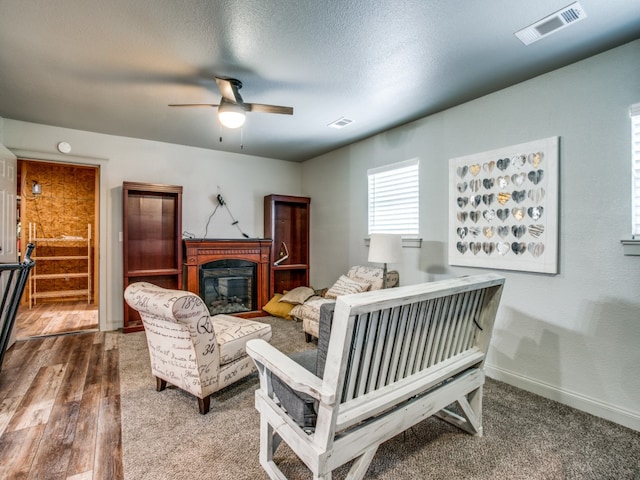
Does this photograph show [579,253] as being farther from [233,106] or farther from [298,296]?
[298,296]

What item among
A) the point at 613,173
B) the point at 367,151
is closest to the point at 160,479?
the point at 613,173

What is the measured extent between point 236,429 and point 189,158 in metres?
3.88

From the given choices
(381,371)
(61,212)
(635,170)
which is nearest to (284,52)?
(381,371)

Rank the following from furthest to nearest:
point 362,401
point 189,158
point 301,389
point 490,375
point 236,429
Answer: point 189,158
point 490,375
point 236,429
point 362,401
point 301,389

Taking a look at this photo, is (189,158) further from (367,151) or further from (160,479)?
(160,479)

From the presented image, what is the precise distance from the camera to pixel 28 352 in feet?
10.7

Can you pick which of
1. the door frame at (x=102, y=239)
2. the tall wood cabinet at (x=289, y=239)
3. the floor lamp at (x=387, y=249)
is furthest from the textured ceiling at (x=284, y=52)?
the tall wood cabinet at (x=289, y=239)

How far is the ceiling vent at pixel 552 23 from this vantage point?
1.79 m

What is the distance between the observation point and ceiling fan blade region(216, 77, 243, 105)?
2.46 metres

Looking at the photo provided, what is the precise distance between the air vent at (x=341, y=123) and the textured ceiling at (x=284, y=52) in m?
0.10

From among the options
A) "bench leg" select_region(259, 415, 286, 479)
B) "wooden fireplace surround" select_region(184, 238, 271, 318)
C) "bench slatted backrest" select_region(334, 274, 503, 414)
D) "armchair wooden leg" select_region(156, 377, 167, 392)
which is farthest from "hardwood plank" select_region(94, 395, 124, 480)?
"wooden fireplace surround" select_region(184, 238, 271, 318)

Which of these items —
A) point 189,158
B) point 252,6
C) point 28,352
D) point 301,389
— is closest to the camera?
point 301,389

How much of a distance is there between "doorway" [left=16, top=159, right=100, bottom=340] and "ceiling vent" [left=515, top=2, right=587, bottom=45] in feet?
19.7

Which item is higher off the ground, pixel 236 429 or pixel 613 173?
pixel 613 173
